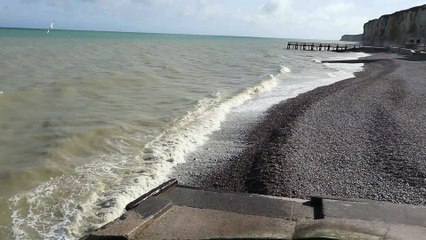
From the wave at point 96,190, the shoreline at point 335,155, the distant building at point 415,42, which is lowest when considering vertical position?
the wave at point 96,190

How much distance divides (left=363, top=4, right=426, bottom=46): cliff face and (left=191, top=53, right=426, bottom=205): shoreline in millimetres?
52482

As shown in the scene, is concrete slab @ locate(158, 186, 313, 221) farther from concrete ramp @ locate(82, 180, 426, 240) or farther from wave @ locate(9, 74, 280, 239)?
wave @ locate(9, 74, 280, 239)

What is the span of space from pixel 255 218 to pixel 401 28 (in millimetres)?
73143

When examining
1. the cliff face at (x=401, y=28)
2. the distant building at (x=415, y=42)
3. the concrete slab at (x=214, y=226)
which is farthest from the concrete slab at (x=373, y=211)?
the cliff face at (x=401, y=28)

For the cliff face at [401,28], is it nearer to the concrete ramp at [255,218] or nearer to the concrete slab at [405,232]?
the concrete ramp at [255,218]

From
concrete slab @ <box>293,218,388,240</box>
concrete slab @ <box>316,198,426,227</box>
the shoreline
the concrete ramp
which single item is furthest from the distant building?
concrete slab @ <box>293,218,388,240</box>

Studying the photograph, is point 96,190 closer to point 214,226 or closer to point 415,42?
point 214,226

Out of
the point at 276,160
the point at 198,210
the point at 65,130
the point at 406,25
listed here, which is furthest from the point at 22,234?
the point at 406,25

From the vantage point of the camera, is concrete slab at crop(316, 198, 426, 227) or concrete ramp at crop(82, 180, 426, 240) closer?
concrete ramp at crop(82, 180, 426, 240)

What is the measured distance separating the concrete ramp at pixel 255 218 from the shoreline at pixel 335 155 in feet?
3.07

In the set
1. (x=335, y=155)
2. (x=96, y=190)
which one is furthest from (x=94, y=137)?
(x=335, y=155)

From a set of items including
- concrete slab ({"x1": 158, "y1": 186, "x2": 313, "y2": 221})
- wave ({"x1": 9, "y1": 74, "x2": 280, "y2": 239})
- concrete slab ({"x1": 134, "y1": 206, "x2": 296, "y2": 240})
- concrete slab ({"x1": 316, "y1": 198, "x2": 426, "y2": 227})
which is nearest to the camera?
concrete slab ({"x1": 134, "y1": 206, "x2": 296, "y2": 240})

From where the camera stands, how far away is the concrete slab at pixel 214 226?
4016mm

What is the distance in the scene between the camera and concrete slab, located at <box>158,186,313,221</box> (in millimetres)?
4715
